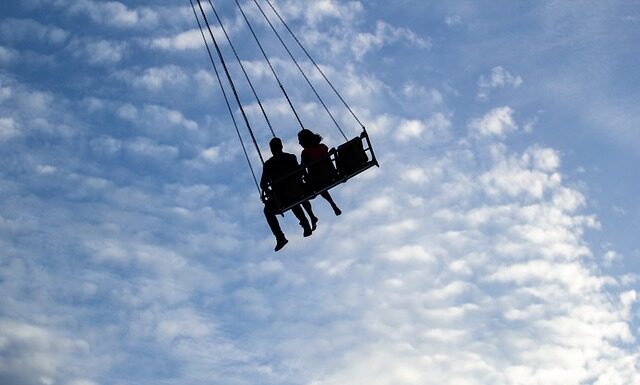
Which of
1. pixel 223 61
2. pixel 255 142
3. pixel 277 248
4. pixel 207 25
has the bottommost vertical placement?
pixel 277 248

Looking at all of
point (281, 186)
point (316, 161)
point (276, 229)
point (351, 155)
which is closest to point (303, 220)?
point (276, 229)

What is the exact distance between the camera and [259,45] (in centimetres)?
1329

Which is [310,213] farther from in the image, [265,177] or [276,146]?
[276,146]

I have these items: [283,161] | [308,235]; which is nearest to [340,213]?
[308,235]

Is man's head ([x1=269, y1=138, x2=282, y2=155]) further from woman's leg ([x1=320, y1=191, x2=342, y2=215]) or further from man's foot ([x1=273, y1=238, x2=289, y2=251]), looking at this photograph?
man's foot ([x1=273, y1=238, x2=289, y2=251])

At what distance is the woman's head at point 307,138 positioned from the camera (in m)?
12.4

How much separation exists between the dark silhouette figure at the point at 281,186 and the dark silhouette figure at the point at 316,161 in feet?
0.67

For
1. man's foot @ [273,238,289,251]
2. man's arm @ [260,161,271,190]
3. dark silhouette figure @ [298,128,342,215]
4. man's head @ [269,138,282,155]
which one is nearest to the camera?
dark silhouette figure @ [298,128,342,215]

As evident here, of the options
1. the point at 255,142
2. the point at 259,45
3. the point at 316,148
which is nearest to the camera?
the point at 255,142

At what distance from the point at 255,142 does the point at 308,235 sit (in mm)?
2233

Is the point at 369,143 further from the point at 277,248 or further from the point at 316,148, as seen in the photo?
the point at 277,248

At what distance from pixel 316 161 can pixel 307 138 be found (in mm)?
658

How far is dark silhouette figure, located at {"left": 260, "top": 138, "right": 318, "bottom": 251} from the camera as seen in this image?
1201cm

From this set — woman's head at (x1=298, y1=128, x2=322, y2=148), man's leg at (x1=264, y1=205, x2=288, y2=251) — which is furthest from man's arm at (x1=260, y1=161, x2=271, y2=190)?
woman's head at (x1=298, y1=128, x2=322, y2=148)
